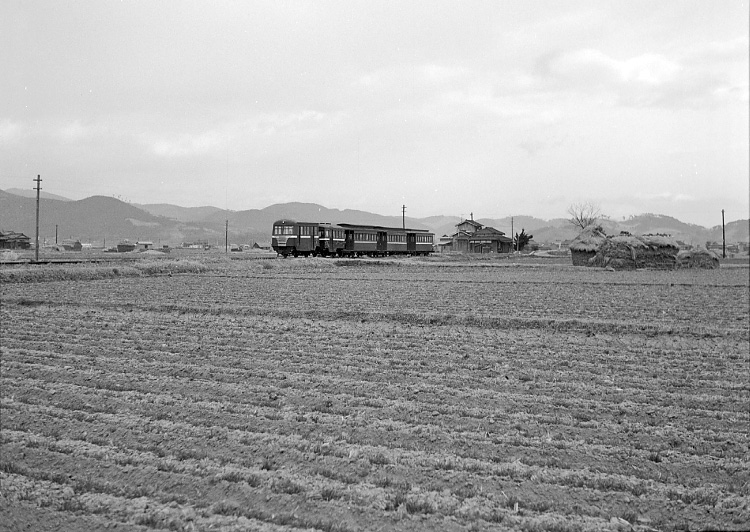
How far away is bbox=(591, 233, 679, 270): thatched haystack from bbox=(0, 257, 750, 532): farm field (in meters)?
30.2

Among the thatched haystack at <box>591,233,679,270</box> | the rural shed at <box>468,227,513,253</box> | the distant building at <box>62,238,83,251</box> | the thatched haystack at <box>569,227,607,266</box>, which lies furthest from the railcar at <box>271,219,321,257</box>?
the rural shed at <box>468,227,513,253</box>

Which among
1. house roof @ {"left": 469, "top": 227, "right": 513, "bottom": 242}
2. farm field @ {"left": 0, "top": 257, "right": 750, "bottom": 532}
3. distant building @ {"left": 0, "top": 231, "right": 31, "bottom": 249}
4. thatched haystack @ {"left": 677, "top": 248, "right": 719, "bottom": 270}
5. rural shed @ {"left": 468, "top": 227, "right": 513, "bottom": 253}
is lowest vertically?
farm field @ {"left": 0, "top": 257, "right": 750, "bottom": 532}

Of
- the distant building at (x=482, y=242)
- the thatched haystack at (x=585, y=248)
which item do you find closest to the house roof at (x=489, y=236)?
the distant building at (x=482, y=242)

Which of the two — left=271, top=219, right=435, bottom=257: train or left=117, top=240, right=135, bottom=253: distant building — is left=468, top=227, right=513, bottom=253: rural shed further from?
left=117, top=240, right=135, bottom=253: distant building

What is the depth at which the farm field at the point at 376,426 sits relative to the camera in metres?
4.71

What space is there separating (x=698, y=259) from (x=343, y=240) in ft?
103

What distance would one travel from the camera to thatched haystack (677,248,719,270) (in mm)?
41812

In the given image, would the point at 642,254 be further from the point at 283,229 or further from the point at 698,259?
the point at 283,229

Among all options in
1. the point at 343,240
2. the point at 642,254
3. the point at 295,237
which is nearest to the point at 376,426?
the point at 642,254

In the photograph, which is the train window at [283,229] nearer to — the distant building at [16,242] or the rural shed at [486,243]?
the distant building at [16,242]

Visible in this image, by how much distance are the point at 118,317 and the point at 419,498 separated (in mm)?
13357

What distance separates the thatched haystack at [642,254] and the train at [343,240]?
985 inches

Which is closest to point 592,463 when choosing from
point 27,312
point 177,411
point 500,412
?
point 500,412

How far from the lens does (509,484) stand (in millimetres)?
5047
